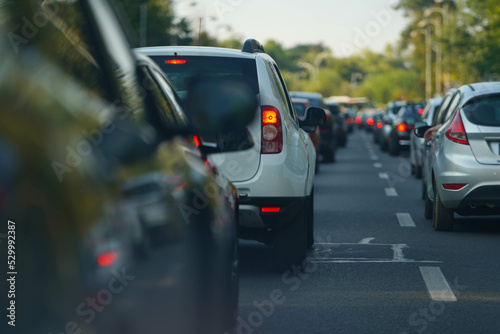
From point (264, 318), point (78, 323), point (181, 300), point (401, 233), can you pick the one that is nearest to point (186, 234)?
point (181, 300)

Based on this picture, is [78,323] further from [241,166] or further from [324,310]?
→ [241,166]

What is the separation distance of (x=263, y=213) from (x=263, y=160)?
38 cm

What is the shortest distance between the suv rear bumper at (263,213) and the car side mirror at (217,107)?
399 cm

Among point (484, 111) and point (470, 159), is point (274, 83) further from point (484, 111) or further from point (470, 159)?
point (484, 111)

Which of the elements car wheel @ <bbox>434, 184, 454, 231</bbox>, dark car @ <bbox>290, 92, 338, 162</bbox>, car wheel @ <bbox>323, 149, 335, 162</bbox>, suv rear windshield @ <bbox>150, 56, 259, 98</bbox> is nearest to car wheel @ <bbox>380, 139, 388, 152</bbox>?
car wheel @ <bbox>323, 149, 335, 162</bbox>

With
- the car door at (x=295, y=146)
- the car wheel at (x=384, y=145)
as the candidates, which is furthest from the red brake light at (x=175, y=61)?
the car wheel at (x=384, y=145)

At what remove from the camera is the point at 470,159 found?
999 centimetres

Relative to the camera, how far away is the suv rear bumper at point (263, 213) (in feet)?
24.1

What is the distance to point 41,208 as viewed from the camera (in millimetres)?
2123

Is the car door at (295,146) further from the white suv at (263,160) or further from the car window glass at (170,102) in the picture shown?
the car window glass at (170,102)

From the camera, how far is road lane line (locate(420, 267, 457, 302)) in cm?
662

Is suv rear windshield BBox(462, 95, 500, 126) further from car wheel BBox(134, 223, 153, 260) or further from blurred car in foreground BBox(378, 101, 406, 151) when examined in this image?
blurred car in foreground BBox(378, 101, 406, 151)

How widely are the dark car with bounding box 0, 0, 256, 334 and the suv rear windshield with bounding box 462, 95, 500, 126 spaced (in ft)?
24.8

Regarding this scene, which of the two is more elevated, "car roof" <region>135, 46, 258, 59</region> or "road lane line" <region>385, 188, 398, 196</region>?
"car roof" <region>135, 46, 258, 59</region>
